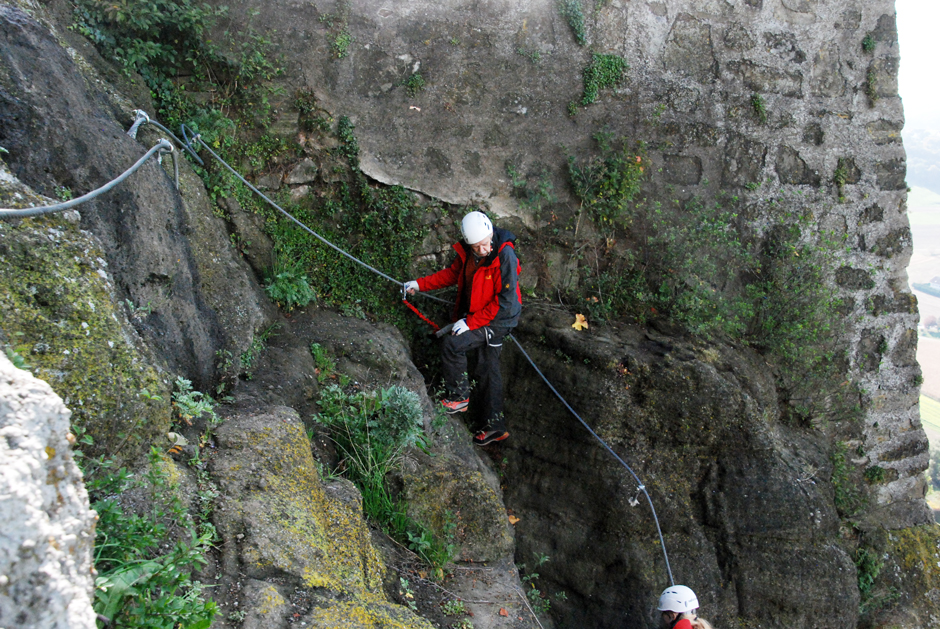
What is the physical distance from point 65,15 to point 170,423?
309 centimetres

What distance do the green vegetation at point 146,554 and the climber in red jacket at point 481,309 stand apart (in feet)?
9.43

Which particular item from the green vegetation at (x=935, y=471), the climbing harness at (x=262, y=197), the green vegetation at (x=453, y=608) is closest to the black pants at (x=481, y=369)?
the climbing harness at (x=262, y=197)

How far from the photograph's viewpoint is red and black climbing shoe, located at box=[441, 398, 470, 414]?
17.0 ft

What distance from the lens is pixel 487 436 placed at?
215 inches

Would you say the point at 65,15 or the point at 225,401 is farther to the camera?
the point at 65,15

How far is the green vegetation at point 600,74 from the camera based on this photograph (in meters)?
5.81

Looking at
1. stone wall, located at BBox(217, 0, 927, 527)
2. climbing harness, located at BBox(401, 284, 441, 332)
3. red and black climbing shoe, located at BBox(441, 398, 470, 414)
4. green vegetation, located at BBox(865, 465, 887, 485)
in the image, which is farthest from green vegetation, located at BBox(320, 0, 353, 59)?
green vegetation, located at BBox(865, 465, 887, 485)

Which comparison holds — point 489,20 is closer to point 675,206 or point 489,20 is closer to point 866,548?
point 675,206

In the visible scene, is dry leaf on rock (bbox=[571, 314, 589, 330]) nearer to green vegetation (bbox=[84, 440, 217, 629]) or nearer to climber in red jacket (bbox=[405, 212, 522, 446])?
climber in red jacket (bbox=[405, 212, 522, 446])

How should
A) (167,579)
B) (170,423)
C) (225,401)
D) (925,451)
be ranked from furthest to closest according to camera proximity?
(925,451), (225,401), (170,423), (167,579)

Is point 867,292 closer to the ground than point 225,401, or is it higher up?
higher up

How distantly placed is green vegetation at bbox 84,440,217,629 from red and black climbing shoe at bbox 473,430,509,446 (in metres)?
3.20

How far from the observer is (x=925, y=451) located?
658 centimetres

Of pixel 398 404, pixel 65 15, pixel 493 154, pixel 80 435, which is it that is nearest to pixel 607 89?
pixel 493 154
